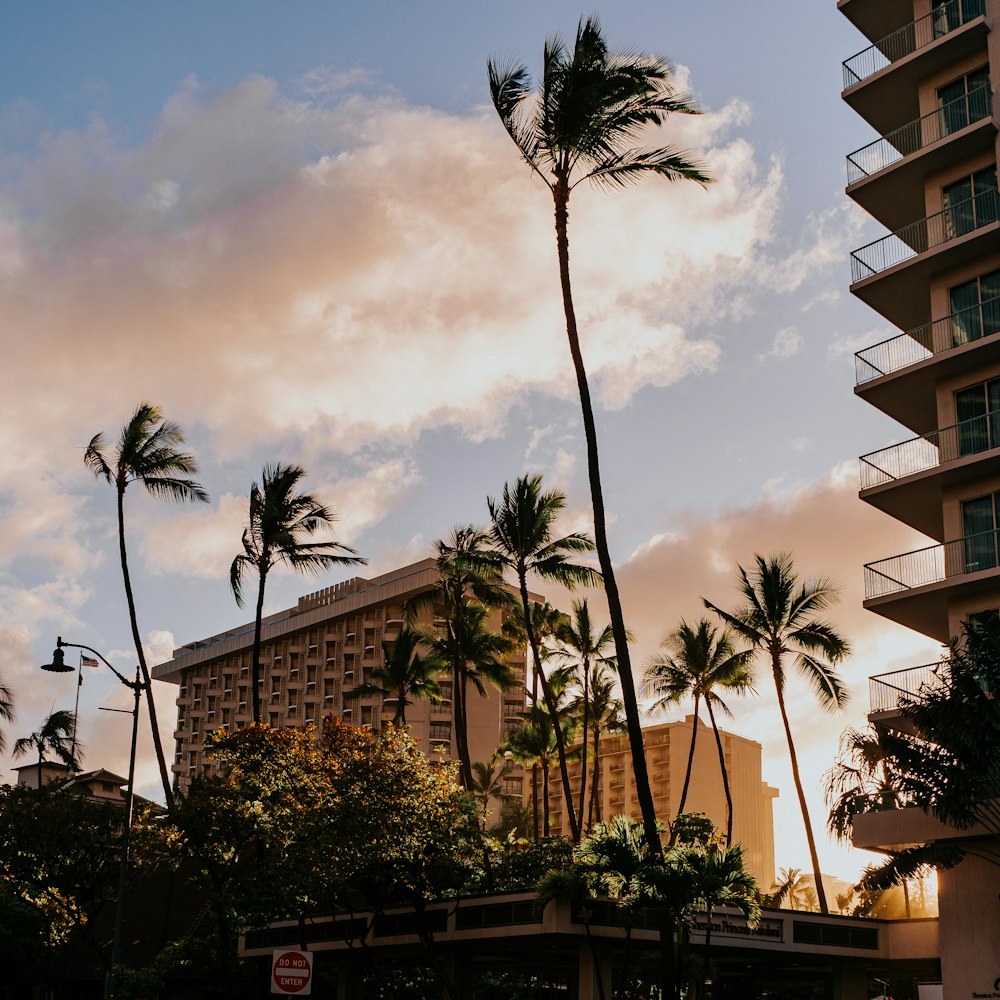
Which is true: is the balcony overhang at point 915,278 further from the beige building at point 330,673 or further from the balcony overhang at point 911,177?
the beige building at point 330,673

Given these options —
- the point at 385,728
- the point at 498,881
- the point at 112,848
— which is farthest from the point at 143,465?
the point at 498,881

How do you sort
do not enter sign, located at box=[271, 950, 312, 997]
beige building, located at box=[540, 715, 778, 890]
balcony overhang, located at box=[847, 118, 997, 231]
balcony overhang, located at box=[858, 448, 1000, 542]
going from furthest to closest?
beige building, located at box=[540, 715, 778, 890], balcony overhang, located at box=[847, 118, 997, 231], balcony overhang, located at box=[858, 448, 1000, 542], do not enter sign, located at box=[271, 950, 312, 997]

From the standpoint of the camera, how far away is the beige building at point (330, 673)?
120 meters

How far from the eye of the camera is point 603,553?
94.8 feet

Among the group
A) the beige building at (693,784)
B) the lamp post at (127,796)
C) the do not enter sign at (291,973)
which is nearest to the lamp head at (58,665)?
the lamp post at (127,796)

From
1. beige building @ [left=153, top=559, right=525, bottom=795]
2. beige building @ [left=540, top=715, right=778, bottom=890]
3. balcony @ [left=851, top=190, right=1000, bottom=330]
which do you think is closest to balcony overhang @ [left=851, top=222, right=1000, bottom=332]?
balcony @ [left=851, top=190, right=1000, bottom=330]

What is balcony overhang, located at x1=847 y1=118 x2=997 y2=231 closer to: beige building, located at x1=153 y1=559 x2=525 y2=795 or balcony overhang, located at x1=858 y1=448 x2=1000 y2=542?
balcony overhang, located at x1=858 y1=448 x2=1000 y2=542

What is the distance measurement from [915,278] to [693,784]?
130038 millimetres

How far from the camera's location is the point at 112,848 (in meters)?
42.8

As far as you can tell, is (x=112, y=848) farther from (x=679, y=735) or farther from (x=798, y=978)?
(x=679, y=735)

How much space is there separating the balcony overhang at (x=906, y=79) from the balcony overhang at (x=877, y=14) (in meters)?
0.41

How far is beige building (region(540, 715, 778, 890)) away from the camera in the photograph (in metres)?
157

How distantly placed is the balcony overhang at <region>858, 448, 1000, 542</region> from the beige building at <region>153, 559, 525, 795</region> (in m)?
78.0

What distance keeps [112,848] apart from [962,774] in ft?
95.3
